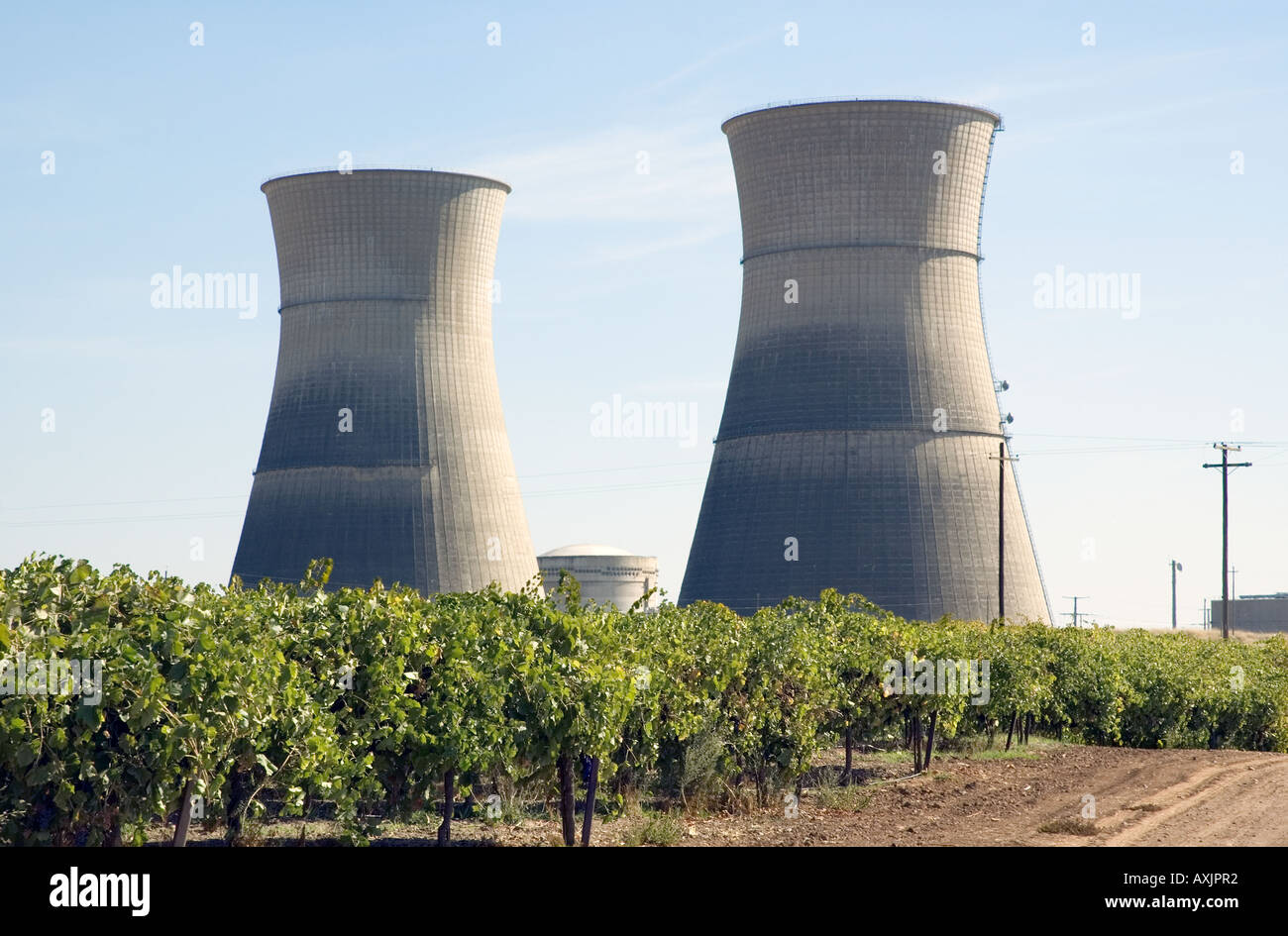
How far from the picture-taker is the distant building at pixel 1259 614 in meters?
58.8

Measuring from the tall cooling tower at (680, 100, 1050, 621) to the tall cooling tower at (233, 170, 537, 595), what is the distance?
641 centimetres

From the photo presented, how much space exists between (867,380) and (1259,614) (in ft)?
114

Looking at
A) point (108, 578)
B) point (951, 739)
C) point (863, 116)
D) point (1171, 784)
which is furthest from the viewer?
point (863, 116)

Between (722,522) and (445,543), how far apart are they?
643cm

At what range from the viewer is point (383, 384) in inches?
1342

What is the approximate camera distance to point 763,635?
12.3 meters

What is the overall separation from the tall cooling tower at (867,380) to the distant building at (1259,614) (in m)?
30.6
